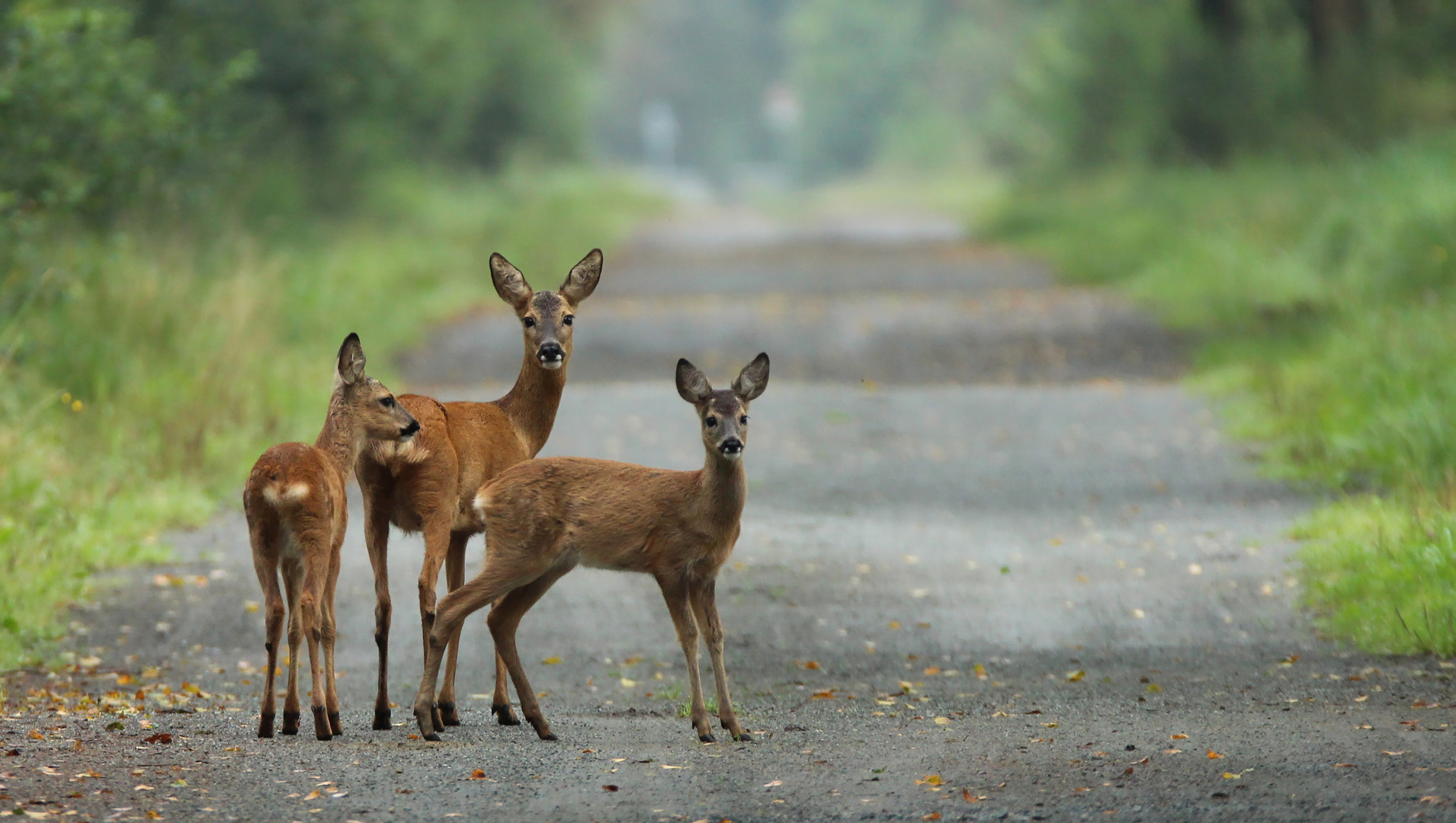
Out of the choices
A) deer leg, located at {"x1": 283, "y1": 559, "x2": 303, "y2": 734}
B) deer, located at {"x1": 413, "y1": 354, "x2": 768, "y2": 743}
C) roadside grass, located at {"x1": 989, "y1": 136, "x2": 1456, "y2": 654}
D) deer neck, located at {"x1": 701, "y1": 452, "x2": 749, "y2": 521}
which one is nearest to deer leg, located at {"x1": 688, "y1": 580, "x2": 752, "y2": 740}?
deer, located at {"x1": 413, "y1": 354, "x2": 768, "y2": 743}

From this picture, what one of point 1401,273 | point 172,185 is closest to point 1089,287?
point 1401,273

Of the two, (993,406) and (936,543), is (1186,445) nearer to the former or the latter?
(993,406)

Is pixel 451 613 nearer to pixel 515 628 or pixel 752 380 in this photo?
pixel 515 628

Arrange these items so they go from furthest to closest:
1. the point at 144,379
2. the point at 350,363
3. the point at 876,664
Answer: the point at 144,379
the point at 876,664
the point at 350,363

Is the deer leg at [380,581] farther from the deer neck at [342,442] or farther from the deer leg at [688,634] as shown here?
the deer leg at [688,634]

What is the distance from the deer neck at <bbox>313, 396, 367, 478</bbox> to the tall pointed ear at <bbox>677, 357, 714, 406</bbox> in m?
1.25

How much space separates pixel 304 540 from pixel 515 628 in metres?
0.85

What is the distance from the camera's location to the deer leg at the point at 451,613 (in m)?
6.71

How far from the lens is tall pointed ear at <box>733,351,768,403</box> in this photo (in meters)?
6.71

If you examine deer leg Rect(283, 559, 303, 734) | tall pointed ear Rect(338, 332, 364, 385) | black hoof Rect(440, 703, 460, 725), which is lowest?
black hoof Rect(440, 703, 460, 725)

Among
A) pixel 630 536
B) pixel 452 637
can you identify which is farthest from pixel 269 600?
pixel 630 536

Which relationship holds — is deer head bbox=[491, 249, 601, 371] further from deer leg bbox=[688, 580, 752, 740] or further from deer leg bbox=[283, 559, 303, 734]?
deer leg bbox=[283, 559, 303, 734]

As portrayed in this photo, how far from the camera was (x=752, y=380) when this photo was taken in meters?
6.77

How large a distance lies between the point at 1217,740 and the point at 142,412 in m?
9.00
